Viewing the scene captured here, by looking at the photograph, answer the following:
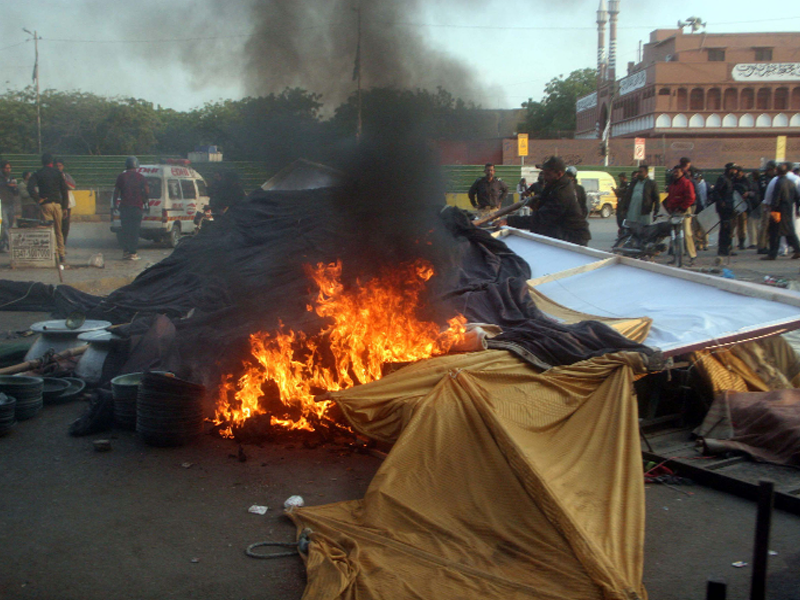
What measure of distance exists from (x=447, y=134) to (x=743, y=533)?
15.0 ft

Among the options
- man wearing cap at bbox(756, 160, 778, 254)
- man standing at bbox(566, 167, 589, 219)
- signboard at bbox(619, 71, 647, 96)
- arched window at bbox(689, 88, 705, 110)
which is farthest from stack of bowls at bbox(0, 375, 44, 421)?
signboard at bbox(619, 71, 647, 96)

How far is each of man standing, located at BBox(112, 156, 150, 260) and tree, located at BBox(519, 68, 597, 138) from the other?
50150 millimetres

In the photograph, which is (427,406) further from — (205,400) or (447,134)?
(447,134)

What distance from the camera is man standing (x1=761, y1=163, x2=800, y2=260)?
12766 mm

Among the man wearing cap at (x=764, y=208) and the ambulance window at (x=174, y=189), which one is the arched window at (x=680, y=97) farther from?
the ambulance window at (x=174, y=189)

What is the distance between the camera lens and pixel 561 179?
8188mm

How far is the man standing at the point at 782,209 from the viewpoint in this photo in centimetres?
1277

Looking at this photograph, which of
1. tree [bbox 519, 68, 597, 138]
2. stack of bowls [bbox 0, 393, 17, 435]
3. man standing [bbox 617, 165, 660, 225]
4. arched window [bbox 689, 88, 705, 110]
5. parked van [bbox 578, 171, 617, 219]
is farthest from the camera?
tree [bbox 519, 68, 597, 138]

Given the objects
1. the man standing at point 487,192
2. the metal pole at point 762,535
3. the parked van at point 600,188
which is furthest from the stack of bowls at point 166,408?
the parked van at point 600,188

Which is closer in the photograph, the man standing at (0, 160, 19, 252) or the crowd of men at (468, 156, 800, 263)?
the crowd of men at (468, 156, 800, 263)

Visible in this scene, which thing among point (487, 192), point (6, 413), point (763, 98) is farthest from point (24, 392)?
point (763, 98)

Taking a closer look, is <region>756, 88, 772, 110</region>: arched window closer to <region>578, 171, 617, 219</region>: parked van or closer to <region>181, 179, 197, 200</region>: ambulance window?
<region>578, 171, 617, 219</region>: parked van

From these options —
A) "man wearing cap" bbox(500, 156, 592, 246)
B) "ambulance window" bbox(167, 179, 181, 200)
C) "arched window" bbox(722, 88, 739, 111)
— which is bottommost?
"man wearing cap" bbox(500, 156, 592, 246)

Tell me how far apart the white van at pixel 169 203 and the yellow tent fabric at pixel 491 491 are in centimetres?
1254
